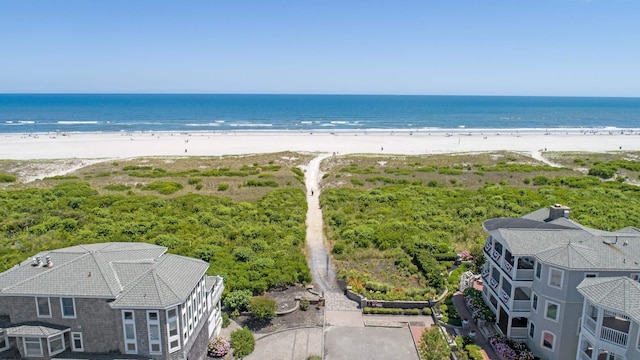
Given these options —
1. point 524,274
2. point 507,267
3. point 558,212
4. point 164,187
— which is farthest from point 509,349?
point 164,187

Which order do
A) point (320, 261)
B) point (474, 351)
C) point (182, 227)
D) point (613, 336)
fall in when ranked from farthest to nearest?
point (182, 227)
point (320, 261)
point (474, 351)
point (613, 336)

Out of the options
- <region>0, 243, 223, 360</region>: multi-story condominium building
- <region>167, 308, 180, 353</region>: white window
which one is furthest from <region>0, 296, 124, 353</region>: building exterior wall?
<region>167, 308, 180, 353</region>: white window

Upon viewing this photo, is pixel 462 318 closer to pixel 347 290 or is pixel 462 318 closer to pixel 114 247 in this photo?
pixel 347 290

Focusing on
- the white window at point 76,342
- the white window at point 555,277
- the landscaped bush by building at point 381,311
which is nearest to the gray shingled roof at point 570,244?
the white window at point 555,277

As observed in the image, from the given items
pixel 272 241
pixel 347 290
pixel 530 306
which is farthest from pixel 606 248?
pixel 272 241

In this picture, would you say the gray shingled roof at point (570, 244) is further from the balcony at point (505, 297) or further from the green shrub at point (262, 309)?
the green shrub at point (262, 309)

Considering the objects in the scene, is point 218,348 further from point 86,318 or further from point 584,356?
point 584,356

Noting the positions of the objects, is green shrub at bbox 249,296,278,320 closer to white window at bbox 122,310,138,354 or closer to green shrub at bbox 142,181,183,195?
white window at bbox 122,310,138,354
